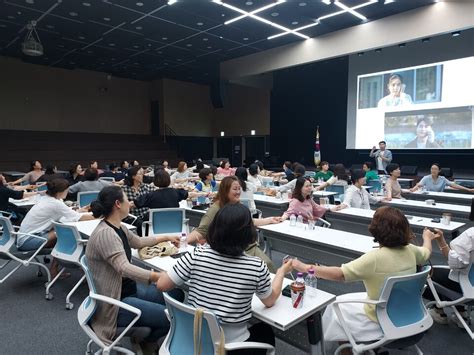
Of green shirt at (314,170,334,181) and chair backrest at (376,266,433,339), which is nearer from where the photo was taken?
chair backrest at (376,266,433,339)

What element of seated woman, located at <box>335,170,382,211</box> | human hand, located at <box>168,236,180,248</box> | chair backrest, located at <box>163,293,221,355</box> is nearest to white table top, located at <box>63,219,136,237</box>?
human hand, located at <box>168,236,180,248</box>

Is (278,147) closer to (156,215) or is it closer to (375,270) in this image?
(156,215)

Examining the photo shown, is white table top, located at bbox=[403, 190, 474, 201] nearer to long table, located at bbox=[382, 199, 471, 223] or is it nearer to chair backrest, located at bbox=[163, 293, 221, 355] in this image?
long table, located at bbox=[382, 199, 471, 223]

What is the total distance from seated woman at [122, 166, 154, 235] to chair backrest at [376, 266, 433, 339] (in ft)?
10.8

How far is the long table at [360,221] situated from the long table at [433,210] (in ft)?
1.50

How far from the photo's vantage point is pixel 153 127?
18.4 meters

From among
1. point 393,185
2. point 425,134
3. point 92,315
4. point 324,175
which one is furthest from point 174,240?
point 425,134

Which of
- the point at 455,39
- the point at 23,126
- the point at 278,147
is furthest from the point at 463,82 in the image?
the point at 23,126

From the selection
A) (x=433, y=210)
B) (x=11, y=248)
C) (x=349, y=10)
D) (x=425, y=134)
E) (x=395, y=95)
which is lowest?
(x=11, y=248)

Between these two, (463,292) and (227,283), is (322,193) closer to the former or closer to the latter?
(463,292)

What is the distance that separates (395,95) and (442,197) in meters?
5.29

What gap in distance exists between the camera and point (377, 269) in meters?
1.92

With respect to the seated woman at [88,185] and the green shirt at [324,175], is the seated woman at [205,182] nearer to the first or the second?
the seated woman at [88,185]

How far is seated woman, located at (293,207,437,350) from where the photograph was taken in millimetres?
1930
